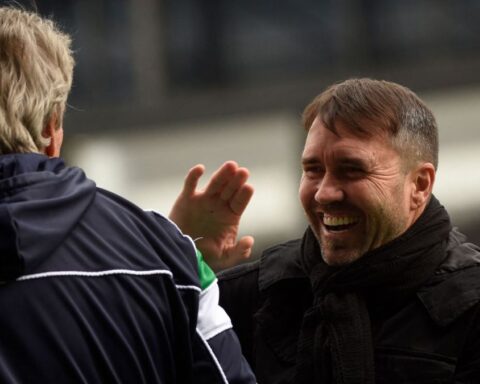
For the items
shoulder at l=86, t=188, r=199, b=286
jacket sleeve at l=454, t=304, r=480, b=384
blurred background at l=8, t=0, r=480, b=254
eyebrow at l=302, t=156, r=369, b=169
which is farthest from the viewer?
blurred background at l=8, t=0, r=480, b=254

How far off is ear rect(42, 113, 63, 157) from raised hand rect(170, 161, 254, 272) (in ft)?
2.30

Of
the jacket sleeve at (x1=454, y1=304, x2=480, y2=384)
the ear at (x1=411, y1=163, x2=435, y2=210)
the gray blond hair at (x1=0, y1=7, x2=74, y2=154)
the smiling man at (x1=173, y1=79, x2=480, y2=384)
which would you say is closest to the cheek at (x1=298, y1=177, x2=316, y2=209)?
the smiling man at (x1=173, y1=79, x2=480, y2=384)

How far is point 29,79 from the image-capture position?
7.59 feet

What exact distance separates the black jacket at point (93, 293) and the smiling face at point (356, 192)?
23.1 inches

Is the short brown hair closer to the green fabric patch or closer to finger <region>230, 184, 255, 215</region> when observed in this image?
finger <region>230, 184, 255, 215</region>

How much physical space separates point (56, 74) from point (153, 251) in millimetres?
378

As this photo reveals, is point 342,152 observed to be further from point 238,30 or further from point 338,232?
point 238,30

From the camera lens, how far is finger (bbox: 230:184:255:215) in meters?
3.02

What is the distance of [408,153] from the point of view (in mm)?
2916

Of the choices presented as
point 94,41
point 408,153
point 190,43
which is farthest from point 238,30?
point 408,153

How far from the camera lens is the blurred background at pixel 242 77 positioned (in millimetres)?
9281

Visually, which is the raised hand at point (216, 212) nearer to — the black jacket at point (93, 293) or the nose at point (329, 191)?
the nose at point (329, 191)

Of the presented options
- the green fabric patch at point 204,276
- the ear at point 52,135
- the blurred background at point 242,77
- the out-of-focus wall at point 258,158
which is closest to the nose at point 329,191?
the green fabric patch at point 204,276

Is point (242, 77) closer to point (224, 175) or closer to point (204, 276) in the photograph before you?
point (224, 175)
